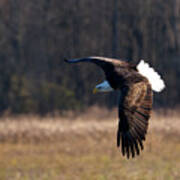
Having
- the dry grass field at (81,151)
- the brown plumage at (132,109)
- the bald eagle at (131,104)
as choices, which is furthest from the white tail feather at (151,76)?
the dry grass field at (81,151)

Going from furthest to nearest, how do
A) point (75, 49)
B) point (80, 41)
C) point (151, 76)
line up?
point (80, 41) < point (75, 49) < point (151, 76)

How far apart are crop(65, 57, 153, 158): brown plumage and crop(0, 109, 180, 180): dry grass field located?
5.11 metres

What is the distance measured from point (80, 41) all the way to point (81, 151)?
352 inches

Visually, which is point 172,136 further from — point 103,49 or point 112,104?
point 103,49

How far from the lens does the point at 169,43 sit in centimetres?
2197

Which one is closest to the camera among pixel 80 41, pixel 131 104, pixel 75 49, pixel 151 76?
pixel 131 104

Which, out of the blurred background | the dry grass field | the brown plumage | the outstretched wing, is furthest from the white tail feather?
the blurred background

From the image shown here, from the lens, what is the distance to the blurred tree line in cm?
2106

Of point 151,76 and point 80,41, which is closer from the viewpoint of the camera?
point 151,76

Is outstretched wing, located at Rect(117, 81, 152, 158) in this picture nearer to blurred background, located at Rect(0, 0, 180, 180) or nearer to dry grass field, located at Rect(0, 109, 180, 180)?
dry grass field, located at Rect(0, 109, 180, 180)

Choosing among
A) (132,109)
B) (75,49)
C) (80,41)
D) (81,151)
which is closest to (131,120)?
(132,109)

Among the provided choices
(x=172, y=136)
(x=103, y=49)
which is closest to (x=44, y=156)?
(x=172, y=136)

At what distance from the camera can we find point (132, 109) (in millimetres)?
5172

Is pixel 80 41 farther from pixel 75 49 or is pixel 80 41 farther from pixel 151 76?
pixel 151 76
